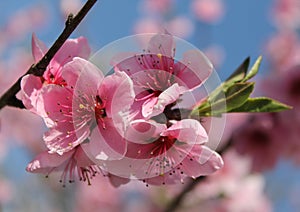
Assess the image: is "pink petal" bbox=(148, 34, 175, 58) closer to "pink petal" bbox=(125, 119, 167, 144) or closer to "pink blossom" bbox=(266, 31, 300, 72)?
"pink petal" bbox=(125, 119, 167, 144)

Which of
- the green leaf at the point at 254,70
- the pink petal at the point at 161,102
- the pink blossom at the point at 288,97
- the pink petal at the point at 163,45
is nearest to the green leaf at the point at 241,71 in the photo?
the green leaf at the point at 254,70

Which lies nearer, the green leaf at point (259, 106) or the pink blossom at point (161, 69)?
the pink blossom at point (161, 69)

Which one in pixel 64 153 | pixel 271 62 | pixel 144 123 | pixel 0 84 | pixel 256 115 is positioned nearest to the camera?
pixel 144 123

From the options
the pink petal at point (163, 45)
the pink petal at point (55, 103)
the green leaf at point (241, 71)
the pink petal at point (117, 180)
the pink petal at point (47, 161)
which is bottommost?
the pink petal at point (117, 180)

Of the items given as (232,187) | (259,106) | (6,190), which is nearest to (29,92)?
(259,106)

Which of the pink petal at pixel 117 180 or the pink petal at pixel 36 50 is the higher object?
the pink petal at pixel 36 50

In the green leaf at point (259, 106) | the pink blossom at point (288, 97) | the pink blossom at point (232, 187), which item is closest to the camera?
the green leaf at point (259, 106)

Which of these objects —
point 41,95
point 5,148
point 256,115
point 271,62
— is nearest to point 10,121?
point 5,148

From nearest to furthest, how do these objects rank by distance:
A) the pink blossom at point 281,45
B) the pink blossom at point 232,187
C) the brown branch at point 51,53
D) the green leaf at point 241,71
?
the brown branch at point 51,53 < the green leaf at point 241,71 < the pink blossom at point 232,187 < the pink blossom at point 281,45

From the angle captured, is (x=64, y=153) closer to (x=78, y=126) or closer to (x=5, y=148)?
(x=78, y=126)

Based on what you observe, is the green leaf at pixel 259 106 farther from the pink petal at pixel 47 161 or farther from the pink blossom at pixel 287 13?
the pink blossom at pixel 287 13
